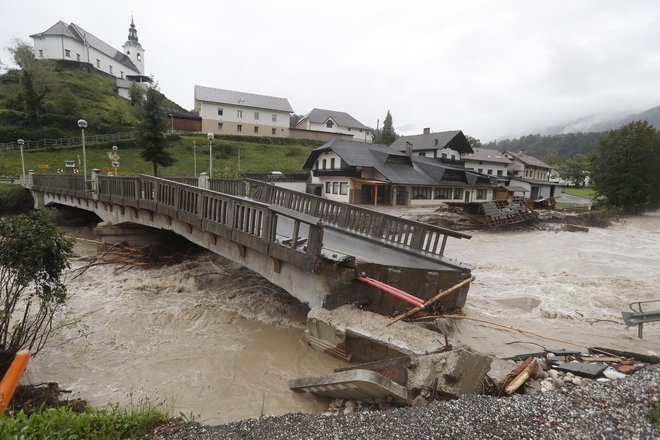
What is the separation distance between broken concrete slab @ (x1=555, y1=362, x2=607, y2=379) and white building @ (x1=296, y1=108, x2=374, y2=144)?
68086 millimetres

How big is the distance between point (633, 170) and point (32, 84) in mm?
77925

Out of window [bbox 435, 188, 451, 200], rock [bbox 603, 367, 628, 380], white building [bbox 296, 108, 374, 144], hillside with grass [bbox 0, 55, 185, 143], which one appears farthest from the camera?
white building [bbox 296, 108, 374, 144]

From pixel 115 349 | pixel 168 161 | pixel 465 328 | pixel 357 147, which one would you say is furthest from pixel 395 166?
pixel 115 349

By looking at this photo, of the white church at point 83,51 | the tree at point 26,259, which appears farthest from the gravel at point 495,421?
the white church at point 83,51

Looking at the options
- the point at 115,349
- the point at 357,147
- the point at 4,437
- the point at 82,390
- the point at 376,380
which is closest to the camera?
the point at 4,437

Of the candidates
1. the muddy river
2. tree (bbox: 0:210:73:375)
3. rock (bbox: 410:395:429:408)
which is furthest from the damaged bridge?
tree (bbox: 0:210:73:375)

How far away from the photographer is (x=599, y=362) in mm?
5551

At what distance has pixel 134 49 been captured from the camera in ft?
338

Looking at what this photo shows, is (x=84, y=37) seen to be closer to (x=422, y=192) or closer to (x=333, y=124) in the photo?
(x=333, y=124)

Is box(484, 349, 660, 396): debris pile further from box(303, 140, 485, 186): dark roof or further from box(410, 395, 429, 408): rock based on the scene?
box(303, 140, 485, 186): dark roof

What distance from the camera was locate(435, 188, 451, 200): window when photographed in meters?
40.8

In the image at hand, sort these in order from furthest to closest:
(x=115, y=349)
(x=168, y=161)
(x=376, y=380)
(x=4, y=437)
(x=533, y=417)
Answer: (x=168, y=161), (x=115, y=349), (x=376, y=380), (x=533, y=417), (x=4, y=437)

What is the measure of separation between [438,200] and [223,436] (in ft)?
131

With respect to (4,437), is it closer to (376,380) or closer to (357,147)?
(376,380)
